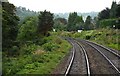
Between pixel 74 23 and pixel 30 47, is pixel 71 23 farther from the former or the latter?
pixel 30 47

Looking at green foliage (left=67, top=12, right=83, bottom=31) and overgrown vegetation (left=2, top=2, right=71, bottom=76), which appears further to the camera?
green foliage (left=67, top=12, right=83, bottom=31)

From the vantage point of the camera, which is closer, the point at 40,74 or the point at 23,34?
the point at 40,74

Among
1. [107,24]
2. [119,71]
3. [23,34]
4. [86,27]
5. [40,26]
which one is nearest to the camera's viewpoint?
[119,71]

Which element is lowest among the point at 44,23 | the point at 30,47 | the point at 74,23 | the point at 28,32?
the point at 30,47

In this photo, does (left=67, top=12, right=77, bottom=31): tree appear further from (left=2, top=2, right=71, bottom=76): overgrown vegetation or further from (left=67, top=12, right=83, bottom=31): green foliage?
(left=2, top=2, right=71, bottom=76): overgrown vegetation

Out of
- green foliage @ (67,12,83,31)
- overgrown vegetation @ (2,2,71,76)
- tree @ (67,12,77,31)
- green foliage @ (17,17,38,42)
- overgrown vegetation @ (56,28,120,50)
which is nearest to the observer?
overgrown vegetation @ (2,2,71,76)

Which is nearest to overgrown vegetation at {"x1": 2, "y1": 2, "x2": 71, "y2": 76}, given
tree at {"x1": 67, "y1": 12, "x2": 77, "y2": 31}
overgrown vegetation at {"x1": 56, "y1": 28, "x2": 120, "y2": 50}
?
overgrown vegetation at {"x1": 56, "y1": 28, "x2": 120, "y2": 50}

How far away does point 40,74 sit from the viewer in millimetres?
17969

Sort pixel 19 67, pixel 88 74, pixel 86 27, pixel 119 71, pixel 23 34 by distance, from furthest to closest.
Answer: pixel 86 27
pixel 23 34
pixel 19 67
pixel 119 71
pixel 88 74

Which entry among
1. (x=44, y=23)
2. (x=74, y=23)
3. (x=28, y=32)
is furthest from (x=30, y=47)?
(x=74, y=23)

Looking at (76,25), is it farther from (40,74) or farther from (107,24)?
(40,74)

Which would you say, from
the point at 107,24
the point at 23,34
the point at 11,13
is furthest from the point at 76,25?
the point at 11,13

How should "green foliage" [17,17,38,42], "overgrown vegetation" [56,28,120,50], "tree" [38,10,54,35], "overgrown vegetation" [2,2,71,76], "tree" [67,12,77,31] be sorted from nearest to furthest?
1. "overgrown vegetation" [2,2,71,76]
2. "overgrown vegetation" [56,28,120,50]
3. "tree" [38,10,54,35]
4. "green foliage" [17,17,38,42]
5. "tree" [67,12,77,31]

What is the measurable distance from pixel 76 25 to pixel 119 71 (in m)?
107
